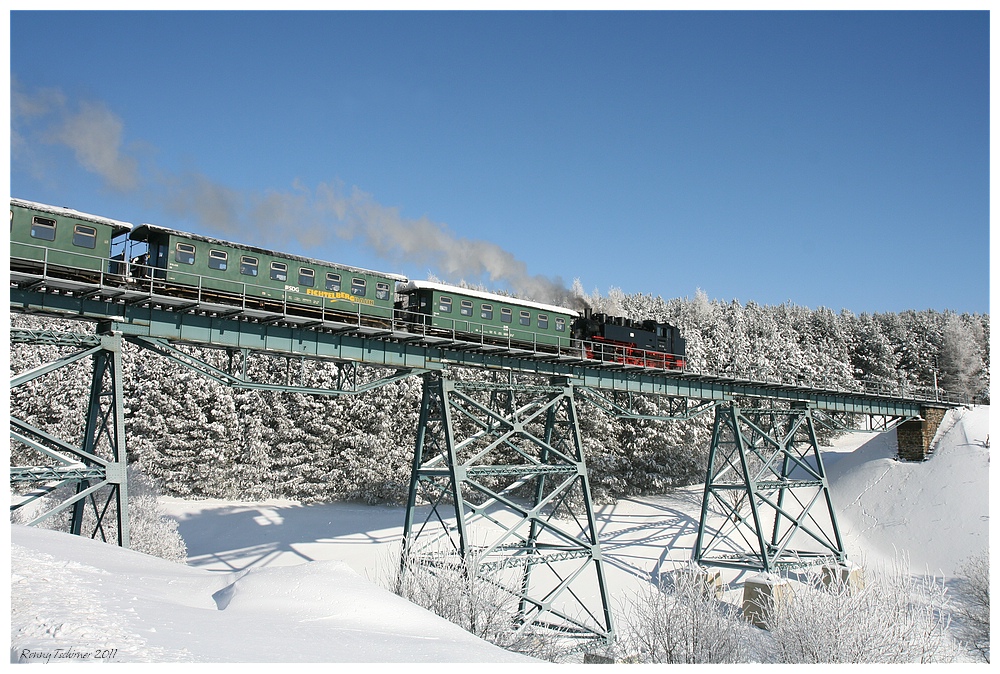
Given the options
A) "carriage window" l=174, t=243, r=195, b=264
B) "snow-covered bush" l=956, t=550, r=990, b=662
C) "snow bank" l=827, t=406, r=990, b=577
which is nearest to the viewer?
"carriage window" l=174, t=243, r=195, b=264

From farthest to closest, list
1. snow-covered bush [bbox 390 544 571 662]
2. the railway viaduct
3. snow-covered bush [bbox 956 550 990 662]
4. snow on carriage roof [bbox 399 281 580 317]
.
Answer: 1. snow on carriage roof [bbox 399 281 580 317]
2. snow-covered bush [bbox 956 550 990 662]
3. snow-covered bush [bbox 390 544 571 662]
4. the railway viaduct

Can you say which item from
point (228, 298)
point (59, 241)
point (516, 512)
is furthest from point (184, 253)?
point (516, 512)

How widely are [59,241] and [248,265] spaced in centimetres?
441

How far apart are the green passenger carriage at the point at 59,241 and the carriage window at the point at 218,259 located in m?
2.23

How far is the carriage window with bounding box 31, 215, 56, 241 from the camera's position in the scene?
15.4 metres

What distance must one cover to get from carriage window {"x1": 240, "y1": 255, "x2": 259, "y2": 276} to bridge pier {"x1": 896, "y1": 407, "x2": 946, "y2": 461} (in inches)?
1479

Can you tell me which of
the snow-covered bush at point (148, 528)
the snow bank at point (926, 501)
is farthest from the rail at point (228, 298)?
the snow bank at point (926, 501)

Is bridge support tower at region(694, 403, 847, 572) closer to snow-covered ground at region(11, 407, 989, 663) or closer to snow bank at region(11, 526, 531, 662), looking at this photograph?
snow-covered ground at region(11, 407, 989, 663)

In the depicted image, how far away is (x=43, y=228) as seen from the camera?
50.7 ft

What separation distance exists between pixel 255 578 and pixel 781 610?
41.0ft

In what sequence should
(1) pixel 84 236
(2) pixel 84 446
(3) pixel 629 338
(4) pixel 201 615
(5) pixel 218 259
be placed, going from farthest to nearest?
(3) pixel 629 338 → (5) pixel 218 259 → (1) pixel 84 236 → (2) pixel 84 446 → (4) pixel 201 615

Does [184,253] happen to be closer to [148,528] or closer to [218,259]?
Result: [218,259]

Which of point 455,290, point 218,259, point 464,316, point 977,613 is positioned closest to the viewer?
Result: point 218,259

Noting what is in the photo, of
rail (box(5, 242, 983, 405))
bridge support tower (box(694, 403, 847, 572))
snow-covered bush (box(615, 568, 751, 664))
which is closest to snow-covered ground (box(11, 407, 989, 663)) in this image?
bridge support tower (box(694, 403, 847, 572))
